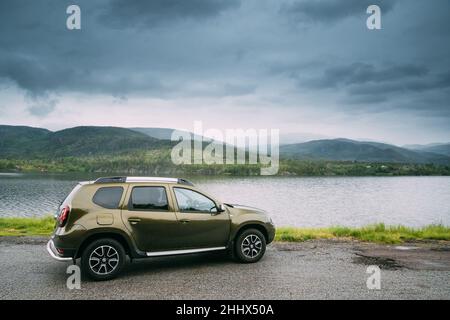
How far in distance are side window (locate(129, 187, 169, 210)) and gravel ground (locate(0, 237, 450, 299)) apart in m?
1.43

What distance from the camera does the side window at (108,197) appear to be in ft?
25.1

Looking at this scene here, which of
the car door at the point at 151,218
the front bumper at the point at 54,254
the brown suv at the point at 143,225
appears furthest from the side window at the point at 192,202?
the front bumper at the point at 54,254

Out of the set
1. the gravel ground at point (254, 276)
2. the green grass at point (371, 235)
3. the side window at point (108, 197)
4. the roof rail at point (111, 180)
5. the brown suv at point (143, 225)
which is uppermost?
the roof rail at point (111, 180)

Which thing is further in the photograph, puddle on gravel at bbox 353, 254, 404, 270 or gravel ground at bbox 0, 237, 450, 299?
puddle on gravel at bbox 353, 254, 404, 270

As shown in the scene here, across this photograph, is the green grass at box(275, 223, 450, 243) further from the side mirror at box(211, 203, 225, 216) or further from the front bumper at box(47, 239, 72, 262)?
the front bumper at box(47, 239, 72, 262)

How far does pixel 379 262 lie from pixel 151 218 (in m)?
5.59

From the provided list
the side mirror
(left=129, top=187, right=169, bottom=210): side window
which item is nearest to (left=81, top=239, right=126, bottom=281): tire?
(left=129, top=187, right=169, bottom=210): side window

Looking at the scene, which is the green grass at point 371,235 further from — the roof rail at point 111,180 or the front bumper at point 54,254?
the front bumper at point 54,254

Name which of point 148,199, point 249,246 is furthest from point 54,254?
point 249,246

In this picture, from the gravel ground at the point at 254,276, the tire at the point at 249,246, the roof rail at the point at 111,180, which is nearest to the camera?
the gravel ground at the point at 254,276

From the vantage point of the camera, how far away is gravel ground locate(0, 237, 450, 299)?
6641 mm

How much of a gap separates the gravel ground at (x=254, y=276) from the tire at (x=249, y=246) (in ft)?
0.70

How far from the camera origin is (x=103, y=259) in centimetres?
749

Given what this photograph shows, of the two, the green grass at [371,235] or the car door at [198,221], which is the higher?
the car door at [198,221]
